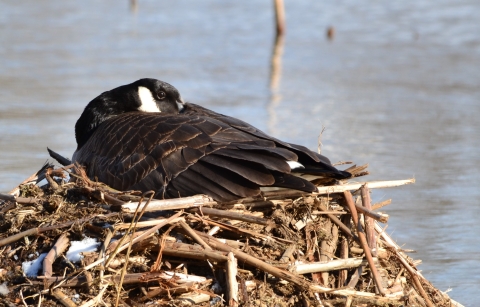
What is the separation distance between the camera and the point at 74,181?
215 inches

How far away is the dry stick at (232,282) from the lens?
4.42 m

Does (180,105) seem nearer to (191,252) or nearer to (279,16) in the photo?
(191,252)

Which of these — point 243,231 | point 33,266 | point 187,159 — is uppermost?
point 187,159

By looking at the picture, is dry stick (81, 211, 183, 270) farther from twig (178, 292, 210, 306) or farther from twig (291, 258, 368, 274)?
twig (291, 258, 368, 274)

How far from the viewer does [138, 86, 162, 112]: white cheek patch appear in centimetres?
650

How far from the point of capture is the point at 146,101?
257 inches

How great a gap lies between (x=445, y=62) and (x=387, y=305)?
392 inches

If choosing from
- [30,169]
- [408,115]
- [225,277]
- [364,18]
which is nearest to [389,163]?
[408,115]

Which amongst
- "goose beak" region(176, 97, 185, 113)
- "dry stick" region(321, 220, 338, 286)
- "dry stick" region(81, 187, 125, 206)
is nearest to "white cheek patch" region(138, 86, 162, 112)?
"goose beak" region(176, 97, 185, 113)

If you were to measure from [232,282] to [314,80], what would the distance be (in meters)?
8.84

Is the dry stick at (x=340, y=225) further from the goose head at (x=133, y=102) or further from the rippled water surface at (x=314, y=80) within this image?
the goose head at (x=133, y=102)

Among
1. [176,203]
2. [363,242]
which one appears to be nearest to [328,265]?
[363,242]

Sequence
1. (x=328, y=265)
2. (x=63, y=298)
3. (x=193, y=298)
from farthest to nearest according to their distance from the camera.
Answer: (x=328, y=265) < (x=193, y=298) < (x=63, y=298)

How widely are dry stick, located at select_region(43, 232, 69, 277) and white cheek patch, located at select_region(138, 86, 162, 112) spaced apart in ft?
6.56
